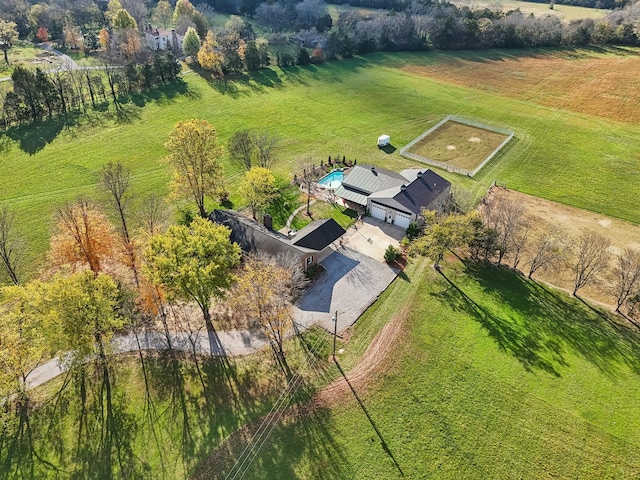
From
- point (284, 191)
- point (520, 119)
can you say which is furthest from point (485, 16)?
point (284, 191)

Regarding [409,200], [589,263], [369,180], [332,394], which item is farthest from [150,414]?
[589,263]

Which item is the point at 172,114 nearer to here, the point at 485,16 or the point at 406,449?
the point at 406,449

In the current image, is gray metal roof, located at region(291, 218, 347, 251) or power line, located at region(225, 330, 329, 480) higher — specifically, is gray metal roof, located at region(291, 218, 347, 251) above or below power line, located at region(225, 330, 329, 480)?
above

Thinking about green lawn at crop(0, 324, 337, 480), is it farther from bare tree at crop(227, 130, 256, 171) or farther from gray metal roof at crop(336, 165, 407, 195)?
bare tree at crop(227, 130, 256, 171)

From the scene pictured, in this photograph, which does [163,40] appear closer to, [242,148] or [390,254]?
[242,148]

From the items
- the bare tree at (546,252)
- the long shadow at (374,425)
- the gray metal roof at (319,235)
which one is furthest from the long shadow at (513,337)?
the long shadow at (374,425)

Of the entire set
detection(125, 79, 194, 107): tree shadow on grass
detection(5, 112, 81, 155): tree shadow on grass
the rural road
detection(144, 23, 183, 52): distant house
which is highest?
detection(144, 23, 183, 52): distant house

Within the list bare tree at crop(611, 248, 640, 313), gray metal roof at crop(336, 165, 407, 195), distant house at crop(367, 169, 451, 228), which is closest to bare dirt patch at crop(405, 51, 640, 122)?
distant house at crop(367, 169, 451, 228)
